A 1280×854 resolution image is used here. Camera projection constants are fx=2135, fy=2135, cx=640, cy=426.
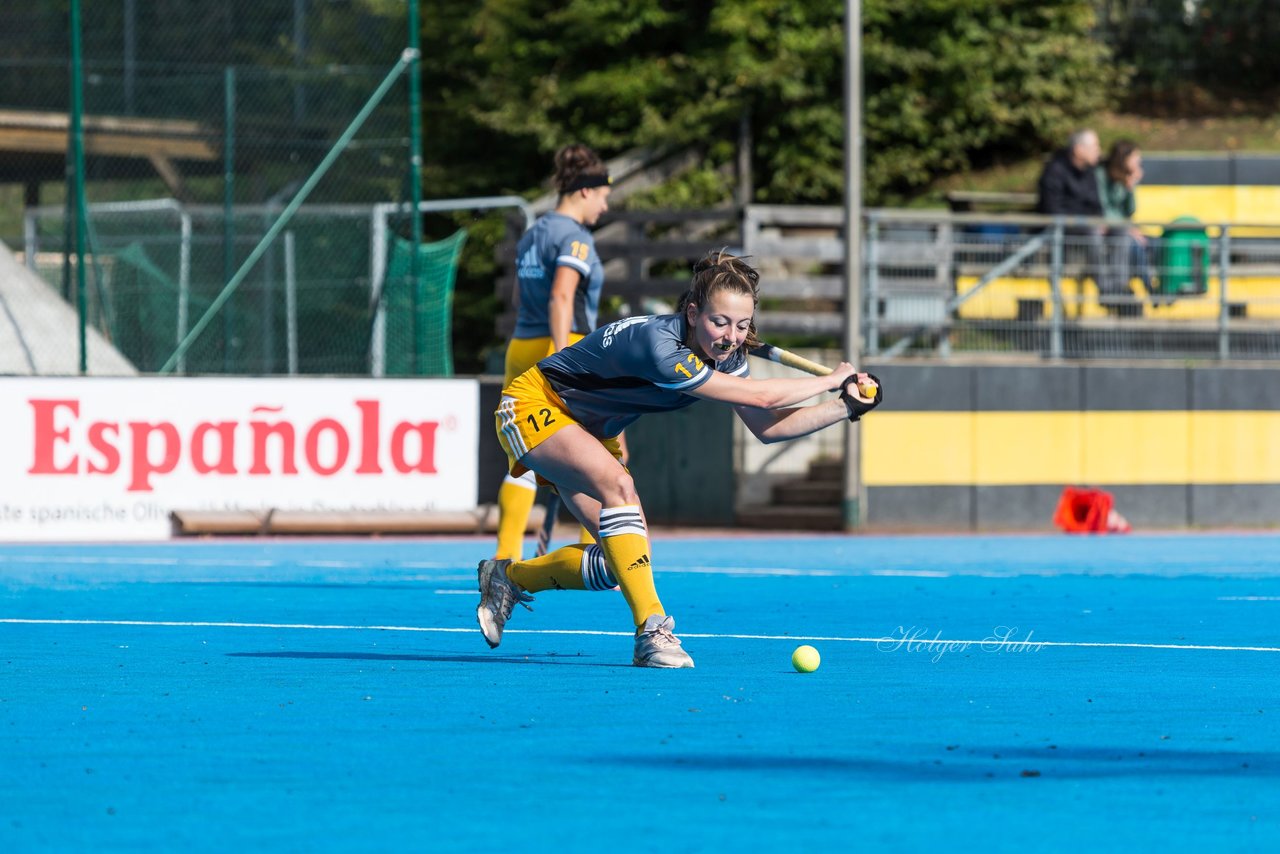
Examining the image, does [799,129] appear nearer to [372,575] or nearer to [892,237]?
[892,237]

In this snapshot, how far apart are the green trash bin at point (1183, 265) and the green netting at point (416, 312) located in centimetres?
652

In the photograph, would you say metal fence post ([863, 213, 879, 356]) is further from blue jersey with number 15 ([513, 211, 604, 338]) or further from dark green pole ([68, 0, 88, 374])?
blue jersey with number 15 ([513, 211, 604, 338])

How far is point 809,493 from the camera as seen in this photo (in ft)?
61.9

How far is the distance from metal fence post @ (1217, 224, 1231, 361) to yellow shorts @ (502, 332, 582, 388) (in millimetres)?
10135

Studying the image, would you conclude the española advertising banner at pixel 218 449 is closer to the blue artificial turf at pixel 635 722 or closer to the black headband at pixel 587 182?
the blue artificial turf at pixel 635 722

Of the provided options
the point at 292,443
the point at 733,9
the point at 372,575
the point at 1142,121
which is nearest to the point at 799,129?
the point at 733,9

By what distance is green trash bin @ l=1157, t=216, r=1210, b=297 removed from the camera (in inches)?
756

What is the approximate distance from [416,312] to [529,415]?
407 inches

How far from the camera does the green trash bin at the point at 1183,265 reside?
63.0 ft

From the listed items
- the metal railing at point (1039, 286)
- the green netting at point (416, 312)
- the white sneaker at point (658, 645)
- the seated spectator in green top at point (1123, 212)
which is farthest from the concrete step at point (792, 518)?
the white sneaker at point (658, 645)

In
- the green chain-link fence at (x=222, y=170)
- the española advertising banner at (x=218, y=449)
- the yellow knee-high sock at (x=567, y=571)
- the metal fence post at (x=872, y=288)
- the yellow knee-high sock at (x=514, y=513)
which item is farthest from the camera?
the metal fence post at (x=872, y=288)

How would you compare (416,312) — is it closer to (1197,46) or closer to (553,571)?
(553,571)

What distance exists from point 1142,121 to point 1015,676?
24289 mm

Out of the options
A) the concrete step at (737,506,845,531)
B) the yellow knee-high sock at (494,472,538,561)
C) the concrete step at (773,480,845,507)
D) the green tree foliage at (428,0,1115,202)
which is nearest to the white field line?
the yellow knee-high sock at (494,472,538,561)
